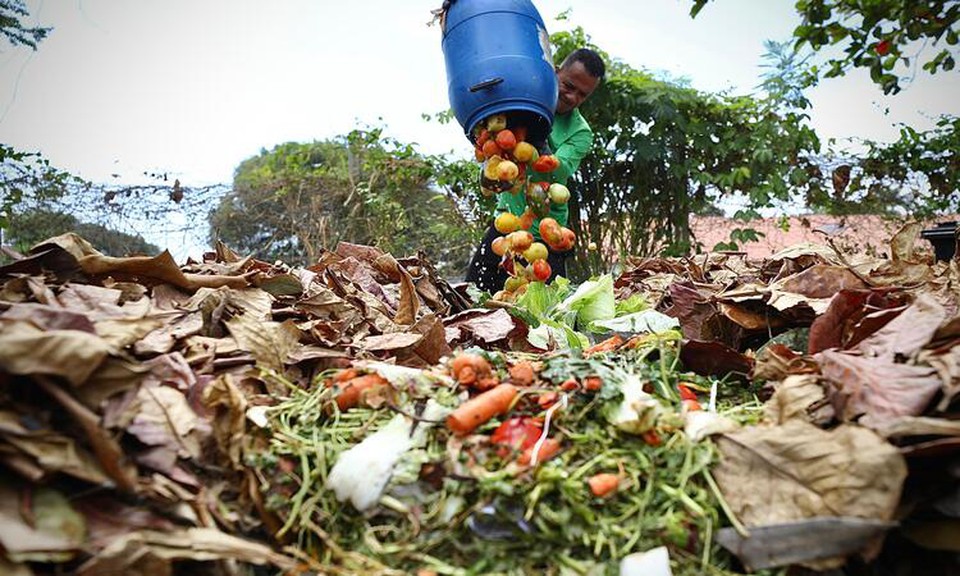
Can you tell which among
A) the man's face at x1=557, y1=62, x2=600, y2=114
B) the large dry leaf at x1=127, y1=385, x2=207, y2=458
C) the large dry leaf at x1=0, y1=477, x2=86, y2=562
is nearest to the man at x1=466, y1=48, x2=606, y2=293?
the man's face at x1=557, y1=62, x2=600, y2=114

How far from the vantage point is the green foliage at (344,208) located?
661cm

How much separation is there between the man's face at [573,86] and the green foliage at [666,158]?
1899 mm

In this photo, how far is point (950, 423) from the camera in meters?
0.88

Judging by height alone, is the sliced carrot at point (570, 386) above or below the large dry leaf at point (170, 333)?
below

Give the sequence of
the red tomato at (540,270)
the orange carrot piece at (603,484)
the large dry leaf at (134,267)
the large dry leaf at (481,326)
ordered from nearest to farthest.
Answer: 1. the orange carrot piece at (603,484)
2. the large dry leaf at (134,267)
3. the large dry leaf at (481,326)
4. the red tomato at (540,270)

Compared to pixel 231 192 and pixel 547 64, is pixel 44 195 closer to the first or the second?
pixel 231 192

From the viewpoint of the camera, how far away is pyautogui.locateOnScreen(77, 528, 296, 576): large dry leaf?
765 millimetres

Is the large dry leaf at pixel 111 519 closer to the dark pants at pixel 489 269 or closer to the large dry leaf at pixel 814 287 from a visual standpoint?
the large dry leaf at pixel 814 287

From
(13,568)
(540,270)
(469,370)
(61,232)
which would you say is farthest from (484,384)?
(61,232)

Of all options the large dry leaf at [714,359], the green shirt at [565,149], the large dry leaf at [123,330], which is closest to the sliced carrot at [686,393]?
the large dry leaf at [714,359]

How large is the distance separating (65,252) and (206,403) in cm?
71

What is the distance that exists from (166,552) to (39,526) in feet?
0.52

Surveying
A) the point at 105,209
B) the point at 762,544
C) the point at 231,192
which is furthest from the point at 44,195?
the point at 762,544

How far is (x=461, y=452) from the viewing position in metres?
1.01
